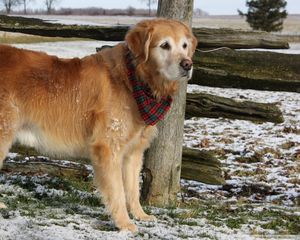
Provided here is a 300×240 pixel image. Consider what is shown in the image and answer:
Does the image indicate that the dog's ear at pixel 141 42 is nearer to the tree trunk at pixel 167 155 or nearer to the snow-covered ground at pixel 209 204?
the tree trunk at pixel 167 155

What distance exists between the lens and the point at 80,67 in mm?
4906

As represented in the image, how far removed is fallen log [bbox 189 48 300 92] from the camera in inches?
241

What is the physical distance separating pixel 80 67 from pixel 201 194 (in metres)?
2.80

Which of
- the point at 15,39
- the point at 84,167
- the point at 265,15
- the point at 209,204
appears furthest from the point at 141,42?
the point at 265,15

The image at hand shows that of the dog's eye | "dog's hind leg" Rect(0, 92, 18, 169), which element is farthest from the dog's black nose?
"dog's hind leg" Rect(0, 92, 18, 169)

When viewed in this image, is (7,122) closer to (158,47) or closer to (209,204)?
(158,47)

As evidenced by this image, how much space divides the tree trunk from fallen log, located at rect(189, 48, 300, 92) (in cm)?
65

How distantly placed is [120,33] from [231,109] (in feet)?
5.40

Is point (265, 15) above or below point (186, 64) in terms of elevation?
above

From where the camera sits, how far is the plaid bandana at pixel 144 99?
4.81 m

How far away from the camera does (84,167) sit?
7082 millimetres

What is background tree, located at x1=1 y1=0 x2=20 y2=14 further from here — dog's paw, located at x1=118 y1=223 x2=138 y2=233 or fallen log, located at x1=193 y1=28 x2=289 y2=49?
dog's paw, located at x1=118 y1=223 x2=138 y2=233

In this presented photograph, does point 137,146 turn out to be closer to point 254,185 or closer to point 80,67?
point 80,67

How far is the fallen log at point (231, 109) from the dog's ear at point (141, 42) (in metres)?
1.67
